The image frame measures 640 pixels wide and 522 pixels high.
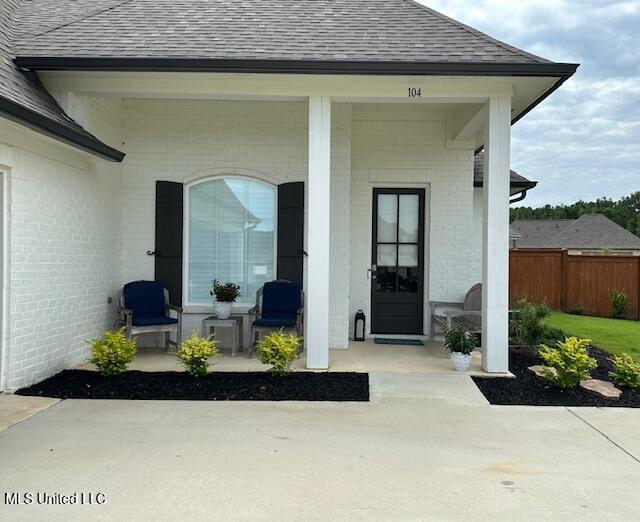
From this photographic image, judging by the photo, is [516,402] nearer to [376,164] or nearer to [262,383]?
[262,383]

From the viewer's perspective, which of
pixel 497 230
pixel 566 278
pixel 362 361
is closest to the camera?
pixel 497 230

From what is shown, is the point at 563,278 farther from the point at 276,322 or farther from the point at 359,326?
the point at 276,322

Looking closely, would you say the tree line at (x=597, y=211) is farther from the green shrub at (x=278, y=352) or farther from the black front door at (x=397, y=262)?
the green shrub at (x=278, y=352)

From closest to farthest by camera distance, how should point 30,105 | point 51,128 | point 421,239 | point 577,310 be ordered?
point 51,128
point 30,105
point 421,239
point 577,310

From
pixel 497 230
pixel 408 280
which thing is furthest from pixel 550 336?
pixel 408 280

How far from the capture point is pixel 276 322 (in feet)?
21.9

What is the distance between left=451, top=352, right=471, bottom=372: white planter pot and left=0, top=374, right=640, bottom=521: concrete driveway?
106 centimetres

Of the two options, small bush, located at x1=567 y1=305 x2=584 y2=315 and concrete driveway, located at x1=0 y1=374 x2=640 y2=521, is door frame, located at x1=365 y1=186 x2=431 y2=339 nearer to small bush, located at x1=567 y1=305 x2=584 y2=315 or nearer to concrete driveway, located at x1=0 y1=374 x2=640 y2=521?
concrete driveway, located at x1=0 y1=374 x2=640 y2=521

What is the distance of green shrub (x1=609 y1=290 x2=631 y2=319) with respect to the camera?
12.5 metres

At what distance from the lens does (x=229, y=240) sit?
7.58 m

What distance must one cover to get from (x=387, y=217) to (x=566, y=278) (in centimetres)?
735

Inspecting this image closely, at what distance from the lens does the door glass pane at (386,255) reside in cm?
845

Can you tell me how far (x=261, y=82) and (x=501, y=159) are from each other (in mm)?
2910

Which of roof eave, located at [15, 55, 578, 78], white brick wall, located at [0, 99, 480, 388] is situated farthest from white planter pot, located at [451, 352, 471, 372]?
roof eave, located at [15, 55, 578, 78]
